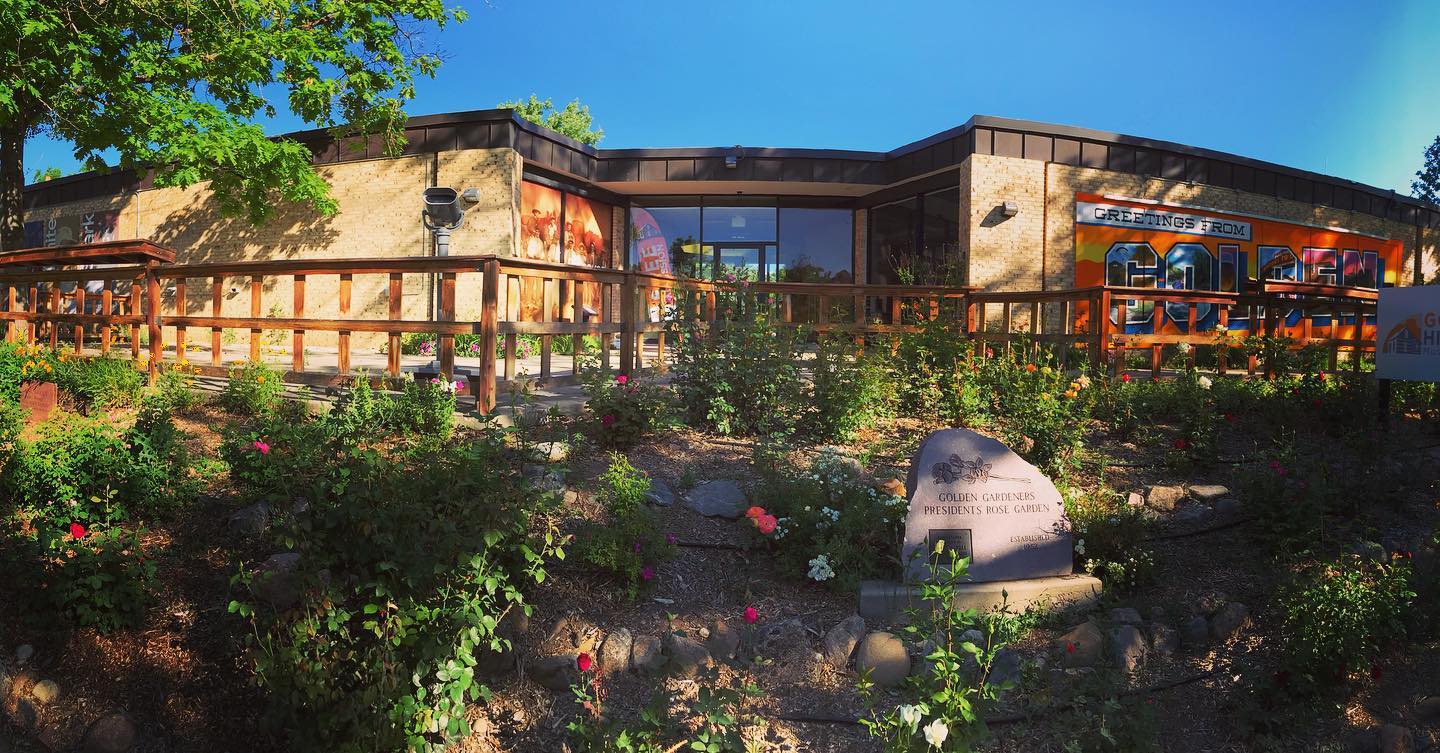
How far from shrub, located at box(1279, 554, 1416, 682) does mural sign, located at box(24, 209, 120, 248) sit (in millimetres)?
24010

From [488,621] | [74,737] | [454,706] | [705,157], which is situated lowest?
[74,737]

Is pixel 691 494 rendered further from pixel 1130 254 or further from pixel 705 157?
pixel 1130 254

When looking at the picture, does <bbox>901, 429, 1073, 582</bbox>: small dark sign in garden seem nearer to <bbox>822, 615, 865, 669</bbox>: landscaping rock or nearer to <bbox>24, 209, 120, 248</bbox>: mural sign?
<bbox>822, 615, 865, 669</bbox>: landscaping rock

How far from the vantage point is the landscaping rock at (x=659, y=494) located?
4.88 meters

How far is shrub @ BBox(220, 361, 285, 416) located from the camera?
19.7 feet

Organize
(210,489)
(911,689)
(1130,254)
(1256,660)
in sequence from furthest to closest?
(1130,254)
(210,489)
(1256,660)
(911,689)

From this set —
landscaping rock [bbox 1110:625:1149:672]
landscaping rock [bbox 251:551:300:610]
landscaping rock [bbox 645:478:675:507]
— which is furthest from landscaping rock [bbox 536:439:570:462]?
landscaping rock [bbox 1110:625:1149:672]

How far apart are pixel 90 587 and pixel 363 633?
1.19 metres

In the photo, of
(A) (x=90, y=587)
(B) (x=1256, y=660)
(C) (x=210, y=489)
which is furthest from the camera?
(C) (x=210, y=489)

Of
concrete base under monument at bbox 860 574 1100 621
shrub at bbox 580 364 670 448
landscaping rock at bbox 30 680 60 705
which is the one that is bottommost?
landscaping rock at bbox 30 680 60 705

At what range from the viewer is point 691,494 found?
202 inches

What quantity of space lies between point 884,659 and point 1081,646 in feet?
3.15

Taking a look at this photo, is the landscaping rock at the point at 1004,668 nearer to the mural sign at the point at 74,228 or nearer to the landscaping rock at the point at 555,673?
the landscaping rock at the point at 555,673

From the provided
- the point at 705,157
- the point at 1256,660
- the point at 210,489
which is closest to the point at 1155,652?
the point at 1256,660
